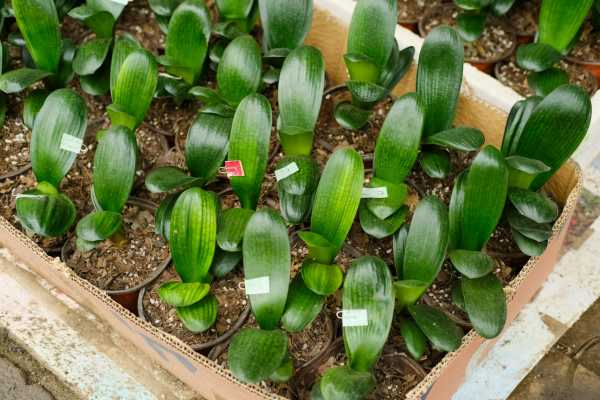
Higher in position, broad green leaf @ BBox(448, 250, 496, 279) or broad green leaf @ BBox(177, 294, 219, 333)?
broad green leaf @ BBox(448, 250, 496, 279)

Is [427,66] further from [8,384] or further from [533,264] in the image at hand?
[8,384]

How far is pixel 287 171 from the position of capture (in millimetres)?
1472

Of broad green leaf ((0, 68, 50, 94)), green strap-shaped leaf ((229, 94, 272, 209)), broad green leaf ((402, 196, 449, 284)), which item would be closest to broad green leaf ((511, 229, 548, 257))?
broad green leaf ((402, 196, 449, 284))

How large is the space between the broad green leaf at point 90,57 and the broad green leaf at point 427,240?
2.99 feet

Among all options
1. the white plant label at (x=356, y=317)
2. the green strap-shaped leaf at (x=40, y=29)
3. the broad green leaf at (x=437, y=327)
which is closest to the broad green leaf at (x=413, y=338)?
the broad green leaf at (x=437, y=327)

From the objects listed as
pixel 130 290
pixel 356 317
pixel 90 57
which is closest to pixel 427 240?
pixel 356 317

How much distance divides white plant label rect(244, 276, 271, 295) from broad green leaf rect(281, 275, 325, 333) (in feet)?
0.22

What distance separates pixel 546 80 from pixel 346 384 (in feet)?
3.25

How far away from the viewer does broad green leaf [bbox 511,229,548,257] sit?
1466mm

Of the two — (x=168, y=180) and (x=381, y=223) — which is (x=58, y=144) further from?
(x=381, y=223)

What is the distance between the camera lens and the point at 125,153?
1.49 metres

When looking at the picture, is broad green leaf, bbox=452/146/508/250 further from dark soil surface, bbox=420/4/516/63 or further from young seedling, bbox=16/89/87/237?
young seedling, bbox=16/89/87/237

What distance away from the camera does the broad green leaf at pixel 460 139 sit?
1.46 metres

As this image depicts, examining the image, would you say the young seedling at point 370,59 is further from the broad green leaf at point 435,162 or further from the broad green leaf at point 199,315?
the broad green leaf at point 199,315
